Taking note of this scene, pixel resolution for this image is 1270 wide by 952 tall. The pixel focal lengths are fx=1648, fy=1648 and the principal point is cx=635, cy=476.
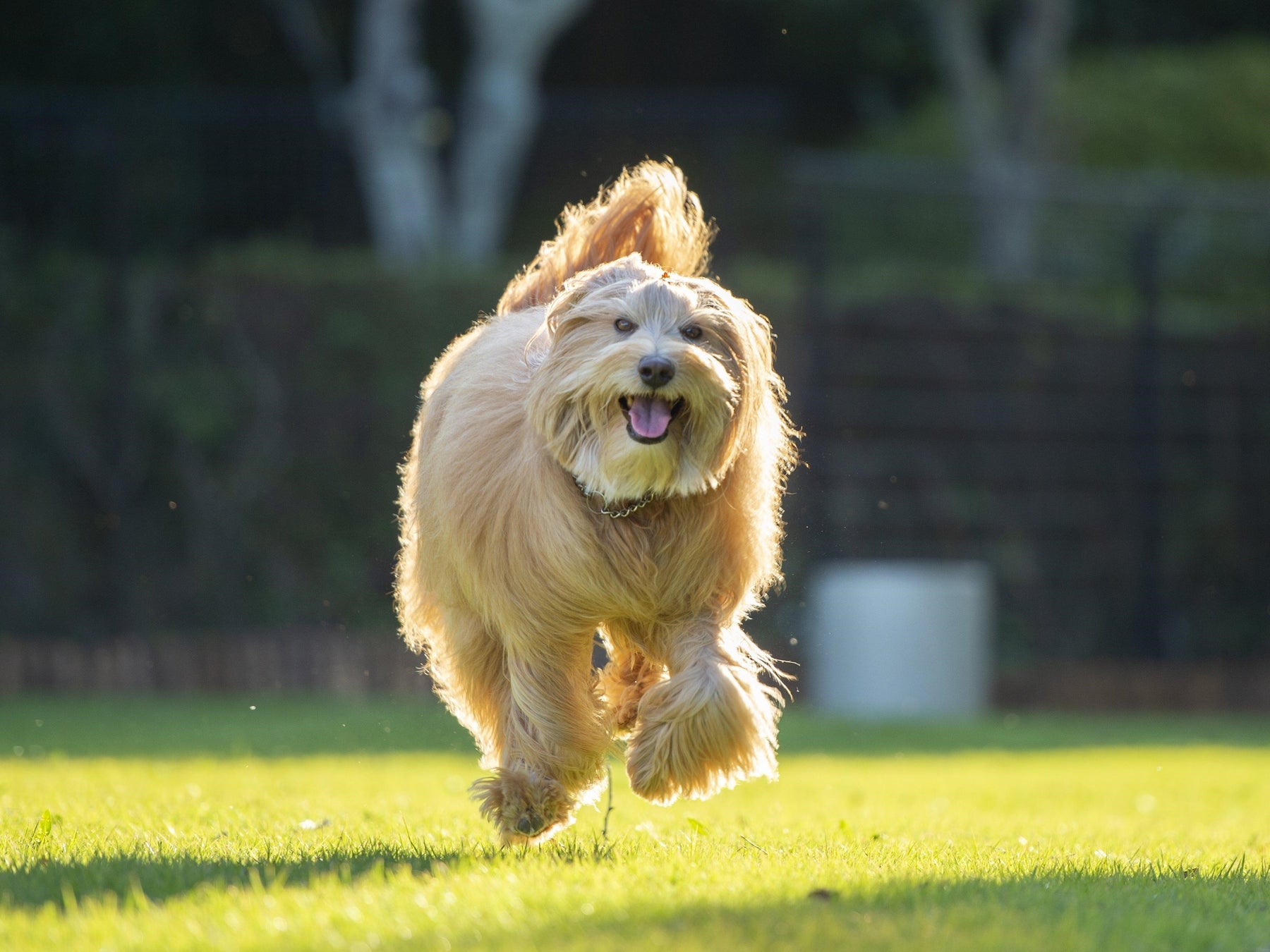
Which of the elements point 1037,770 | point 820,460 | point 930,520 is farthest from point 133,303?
point 1037,770

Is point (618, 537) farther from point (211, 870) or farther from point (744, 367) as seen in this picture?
point (211, 870)

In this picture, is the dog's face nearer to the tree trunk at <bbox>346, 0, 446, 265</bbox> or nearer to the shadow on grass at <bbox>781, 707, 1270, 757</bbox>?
the shadow on grass at <bbox>781, 707, 1270, 757</bbox>

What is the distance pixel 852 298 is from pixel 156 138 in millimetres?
5157

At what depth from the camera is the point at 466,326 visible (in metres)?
11.6

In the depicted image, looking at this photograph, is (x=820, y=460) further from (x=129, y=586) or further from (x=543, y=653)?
(x=543, y=653)

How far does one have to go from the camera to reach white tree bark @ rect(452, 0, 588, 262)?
13.5m

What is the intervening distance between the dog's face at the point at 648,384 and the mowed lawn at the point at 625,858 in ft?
3.26

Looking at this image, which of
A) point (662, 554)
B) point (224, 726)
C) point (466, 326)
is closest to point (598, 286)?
point (662, 554)

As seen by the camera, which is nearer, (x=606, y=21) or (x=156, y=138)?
(x=156, y=138)

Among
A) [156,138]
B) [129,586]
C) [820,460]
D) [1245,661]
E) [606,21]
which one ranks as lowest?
[1245,661]

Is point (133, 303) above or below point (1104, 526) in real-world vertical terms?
above

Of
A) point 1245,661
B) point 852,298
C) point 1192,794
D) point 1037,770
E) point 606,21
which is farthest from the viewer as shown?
point 606,21

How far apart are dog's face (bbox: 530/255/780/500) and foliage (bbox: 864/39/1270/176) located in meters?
13.9

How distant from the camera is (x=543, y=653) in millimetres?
4480
